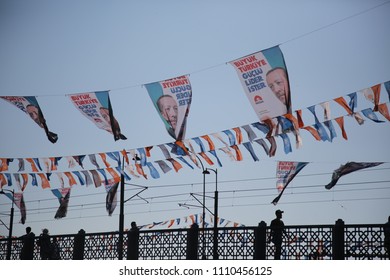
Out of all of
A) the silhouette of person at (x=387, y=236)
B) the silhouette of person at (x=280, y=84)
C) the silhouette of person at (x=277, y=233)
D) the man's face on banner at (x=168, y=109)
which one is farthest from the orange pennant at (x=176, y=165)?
the silhouette of person at (x=387, y=236)

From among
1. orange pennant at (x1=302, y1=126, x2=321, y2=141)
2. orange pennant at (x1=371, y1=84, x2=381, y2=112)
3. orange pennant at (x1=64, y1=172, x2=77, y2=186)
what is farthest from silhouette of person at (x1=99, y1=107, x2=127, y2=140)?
orange pennant at (x1=371, y1=84, x2=381, y2=112)

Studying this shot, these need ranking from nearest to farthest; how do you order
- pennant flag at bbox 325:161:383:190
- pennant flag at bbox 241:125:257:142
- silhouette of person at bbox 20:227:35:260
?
pennant flag at bbox 241:125:257:142 < pennant flag at bbox 325:161:383:190 < silhouette of person at bbox 20:227:35:260

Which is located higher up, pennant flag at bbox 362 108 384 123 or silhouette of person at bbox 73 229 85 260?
pennant flag at bbox 362 108 384 123

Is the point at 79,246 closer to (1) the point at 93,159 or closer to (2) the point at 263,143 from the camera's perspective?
(1) the point at 93,159

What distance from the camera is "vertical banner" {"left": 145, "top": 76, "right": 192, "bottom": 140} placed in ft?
41.0

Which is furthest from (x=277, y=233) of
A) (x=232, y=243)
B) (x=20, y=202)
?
(x=20, y=202)

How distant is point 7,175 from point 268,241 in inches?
300

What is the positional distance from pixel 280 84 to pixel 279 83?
0.02m

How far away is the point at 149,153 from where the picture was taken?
15.0 meters

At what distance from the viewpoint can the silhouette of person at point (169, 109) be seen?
41.5 ft

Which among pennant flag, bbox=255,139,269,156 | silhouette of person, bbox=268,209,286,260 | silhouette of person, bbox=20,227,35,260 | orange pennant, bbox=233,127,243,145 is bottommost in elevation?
silhouette of person, bbox=20,227,35,260

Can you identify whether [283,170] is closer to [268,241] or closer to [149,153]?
[149,153]

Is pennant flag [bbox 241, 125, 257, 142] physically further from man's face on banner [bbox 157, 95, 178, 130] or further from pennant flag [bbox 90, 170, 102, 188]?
pennant flag [bbox 90, 170, 102, 188]
